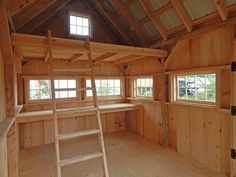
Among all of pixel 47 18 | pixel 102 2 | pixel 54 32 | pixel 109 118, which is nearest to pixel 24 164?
pixel 109 118

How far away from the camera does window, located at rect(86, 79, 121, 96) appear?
196 inches

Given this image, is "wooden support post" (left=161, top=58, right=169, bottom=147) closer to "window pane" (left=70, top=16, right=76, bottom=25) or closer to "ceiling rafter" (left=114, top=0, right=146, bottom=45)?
"ceiling rafter" (left=114, top=0, right=146, bottom=45)

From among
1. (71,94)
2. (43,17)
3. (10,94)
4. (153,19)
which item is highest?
(43,17)

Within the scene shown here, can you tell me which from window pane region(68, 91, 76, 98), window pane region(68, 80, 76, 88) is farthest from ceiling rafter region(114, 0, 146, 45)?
window pane region(68, 91, 76, 98)

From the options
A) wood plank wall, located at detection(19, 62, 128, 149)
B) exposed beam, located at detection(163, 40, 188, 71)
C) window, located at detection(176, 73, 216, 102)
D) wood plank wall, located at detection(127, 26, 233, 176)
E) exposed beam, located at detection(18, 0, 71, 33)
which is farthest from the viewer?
wood plank wall, located at detection(19, 62, 128, 149)

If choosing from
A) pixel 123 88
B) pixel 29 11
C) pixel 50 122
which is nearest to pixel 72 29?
pixel 29 11

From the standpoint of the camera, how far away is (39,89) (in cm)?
418

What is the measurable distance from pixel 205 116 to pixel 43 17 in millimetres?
4119

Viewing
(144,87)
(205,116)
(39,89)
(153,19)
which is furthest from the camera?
(144,87)

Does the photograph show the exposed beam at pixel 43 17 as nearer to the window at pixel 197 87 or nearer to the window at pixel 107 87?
the window at pixel 107 87

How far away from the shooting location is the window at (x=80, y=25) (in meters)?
4.29

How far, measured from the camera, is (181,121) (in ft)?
11.1

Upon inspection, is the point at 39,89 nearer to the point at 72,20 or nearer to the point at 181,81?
the point at 72,20

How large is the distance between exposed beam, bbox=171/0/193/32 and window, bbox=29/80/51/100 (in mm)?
3409
